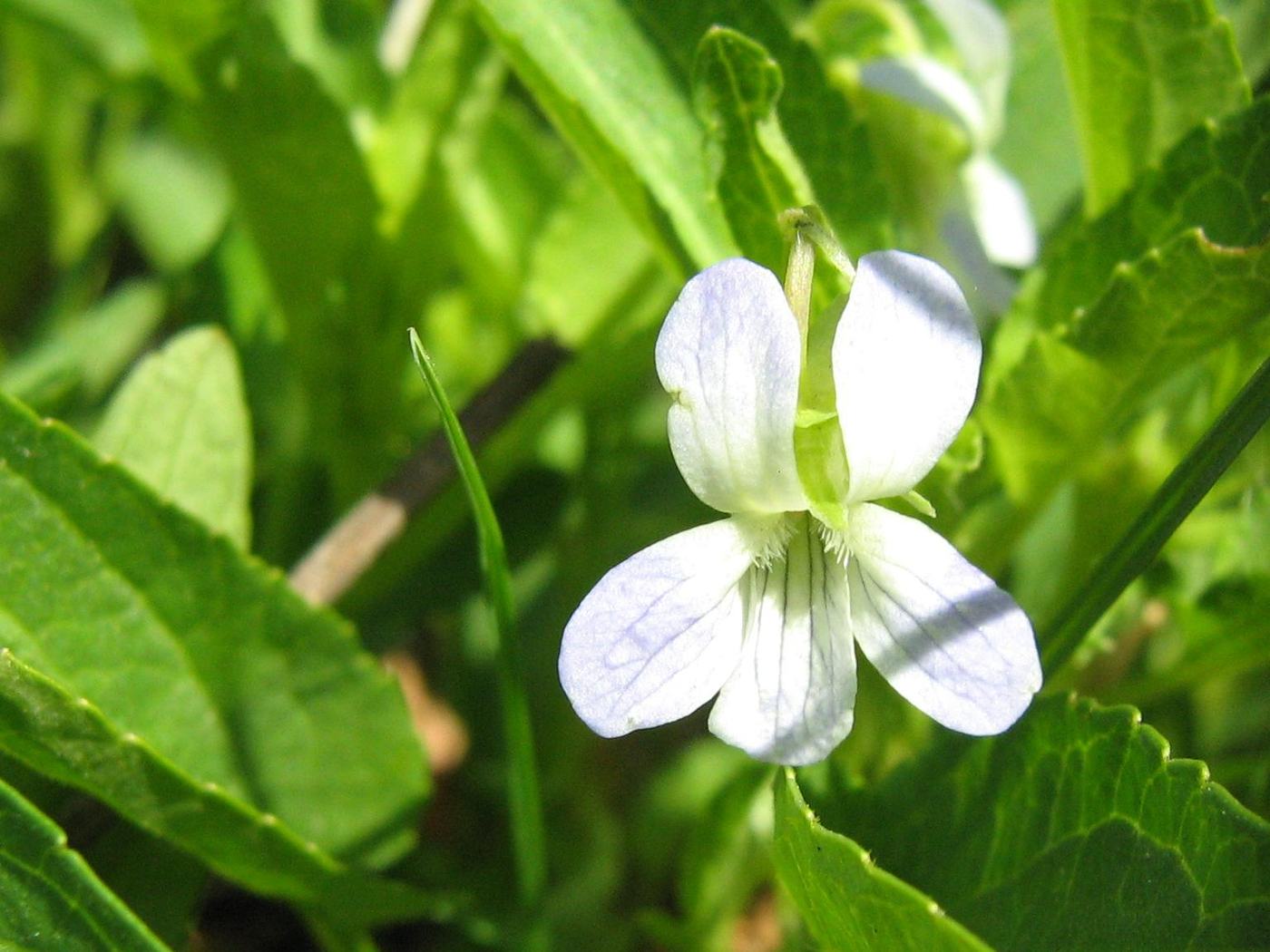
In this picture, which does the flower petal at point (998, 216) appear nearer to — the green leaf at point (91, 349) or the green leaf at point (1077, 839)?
the green leaf at point (1077, 839)

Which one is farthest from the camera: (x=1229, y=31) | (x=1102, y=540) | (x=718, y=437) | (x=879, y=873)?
(x=1102, y=540)

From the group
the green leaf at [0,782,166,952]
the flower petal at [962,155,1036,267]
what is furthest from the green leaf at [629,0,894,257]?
the green leaf at [0,782,166,952]

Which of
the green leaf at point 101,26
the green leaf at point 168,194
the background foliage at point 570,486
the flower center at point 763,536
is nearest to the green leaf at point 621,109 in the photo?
the background foliage at point 570,486

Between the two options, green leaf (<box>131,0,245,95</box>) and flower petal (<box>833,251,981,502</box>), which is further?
green leaf (<box>131,0,245,95</box>)

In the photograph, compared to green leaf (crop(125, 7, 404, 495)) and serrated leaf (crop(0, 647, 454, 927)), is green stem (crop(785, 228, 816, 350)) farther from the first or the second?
green leaf (crop(125, 7, 404, 495))

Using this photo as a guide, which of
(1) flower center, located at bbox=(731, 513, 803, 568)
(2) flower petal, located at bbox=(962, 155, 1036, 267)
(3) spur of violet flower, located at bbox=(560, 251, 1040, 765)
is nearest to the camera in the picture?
(3) spur of violet flower, located at bbox=(560, 251, 1040, 765)

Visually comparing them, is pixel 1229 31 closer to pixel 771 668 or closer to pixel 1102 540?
pixel 1102 540

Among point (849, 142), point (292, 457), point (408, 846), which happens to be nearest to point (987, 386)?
point (849, 142)
